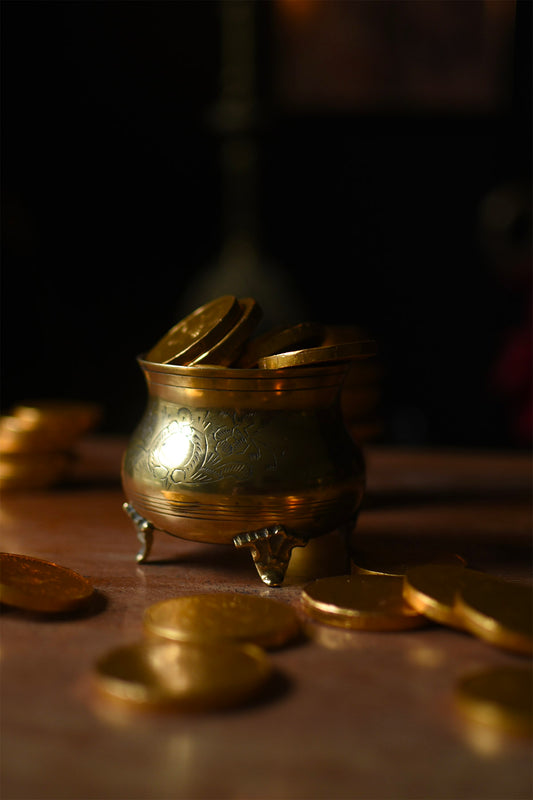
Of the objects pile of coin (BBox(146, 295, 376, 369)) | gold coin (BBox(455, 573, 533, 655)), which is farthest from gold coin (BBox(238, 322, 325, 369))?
gold coin (BBox(455, 573, 533, 655))

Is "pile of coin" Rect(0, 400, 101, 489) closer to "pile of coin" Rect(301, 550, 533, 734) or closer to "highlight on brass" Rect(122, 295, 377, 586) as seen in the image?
"highlight on brass" Rect(122, 295, 377, 586)

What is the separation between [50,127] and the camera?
10.1 feet

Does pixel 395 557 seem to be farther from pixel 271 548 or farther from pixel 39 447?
pixel 39 447

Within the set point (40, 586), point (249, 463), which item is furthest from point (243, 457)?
point (40, 586)

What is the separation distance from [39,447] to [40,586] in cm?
55

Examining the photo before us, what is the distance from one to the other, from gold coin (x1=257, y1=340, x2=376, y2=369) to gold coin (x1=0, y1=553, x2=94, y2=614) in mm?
280

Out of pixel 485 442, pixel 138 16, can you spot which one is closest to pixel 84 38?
pixel 138 16

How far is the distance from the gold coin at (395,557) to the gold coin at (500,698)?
0.79 feet

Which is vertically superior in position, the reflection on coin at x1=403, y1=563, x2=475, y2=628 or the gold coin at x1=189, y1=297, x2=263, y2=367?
the gold coin at x1=189, y1=297, x2=263, y2=367

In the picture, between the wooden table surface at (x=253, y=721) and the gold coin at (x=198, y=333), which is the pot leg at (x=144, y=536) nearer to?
the wooden table surface at (x=253, y=721)

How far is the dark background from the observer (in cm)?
304

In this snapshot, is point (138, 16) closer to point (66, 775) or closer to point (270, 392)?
point (270, 392)

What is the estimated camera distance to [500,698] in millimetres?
635

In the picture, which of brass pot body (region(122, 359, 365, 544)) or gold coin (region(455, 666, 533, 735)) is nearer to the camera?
gold coin (region(455, 666, 533, 735))
